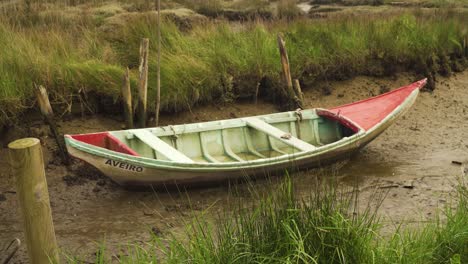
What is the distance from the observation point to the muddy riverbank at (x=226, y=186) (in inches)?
249

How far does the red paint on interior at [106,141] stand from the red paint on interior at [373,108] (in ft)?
9.88

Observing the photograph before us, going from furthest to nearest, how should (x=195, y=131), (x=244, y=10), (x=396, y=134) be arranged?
(x=244, y=10)
(x=396, y=134)
(x=195, y=131)

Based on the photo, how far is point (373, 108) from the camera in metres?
8.62

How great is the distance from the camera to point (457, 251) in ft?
13.9

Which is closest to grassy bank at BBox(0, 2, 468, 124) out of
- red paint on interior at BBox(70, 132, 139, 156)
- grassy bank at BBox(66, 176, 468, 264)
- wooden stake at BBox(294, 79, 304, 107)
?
wooden stake at BBox(294, 79, 304, 107)

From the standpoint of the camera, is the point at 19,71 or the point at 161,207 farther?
the point at 19,71

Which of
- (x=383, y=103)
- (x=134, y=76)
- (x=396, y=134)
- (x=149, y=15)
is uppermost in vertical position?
(x=149, y=15)

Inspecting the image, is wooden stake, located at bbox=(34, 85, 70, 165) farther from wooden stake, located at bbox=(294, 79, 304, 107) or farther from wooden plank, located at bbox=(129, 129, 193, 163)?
wooden stake, located at bbox=(294, 79, 304, 107)

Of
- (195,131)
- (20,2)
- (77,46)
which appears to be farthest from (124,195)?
(20,2)

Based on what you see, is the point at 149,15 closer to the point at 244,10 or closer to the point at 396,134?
the point at 396,134

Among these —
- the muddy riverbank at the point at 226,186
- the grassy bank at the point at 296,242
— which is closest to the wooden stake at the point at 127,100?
the muddy riverbank at the point at 226,186

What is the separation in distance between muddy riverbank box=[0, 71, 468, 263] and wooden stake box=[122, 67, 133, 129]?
0.49 m

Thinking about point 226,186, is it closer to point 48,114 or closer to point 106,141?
point 106,141

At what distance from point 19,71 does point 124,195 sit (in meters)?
2.29
